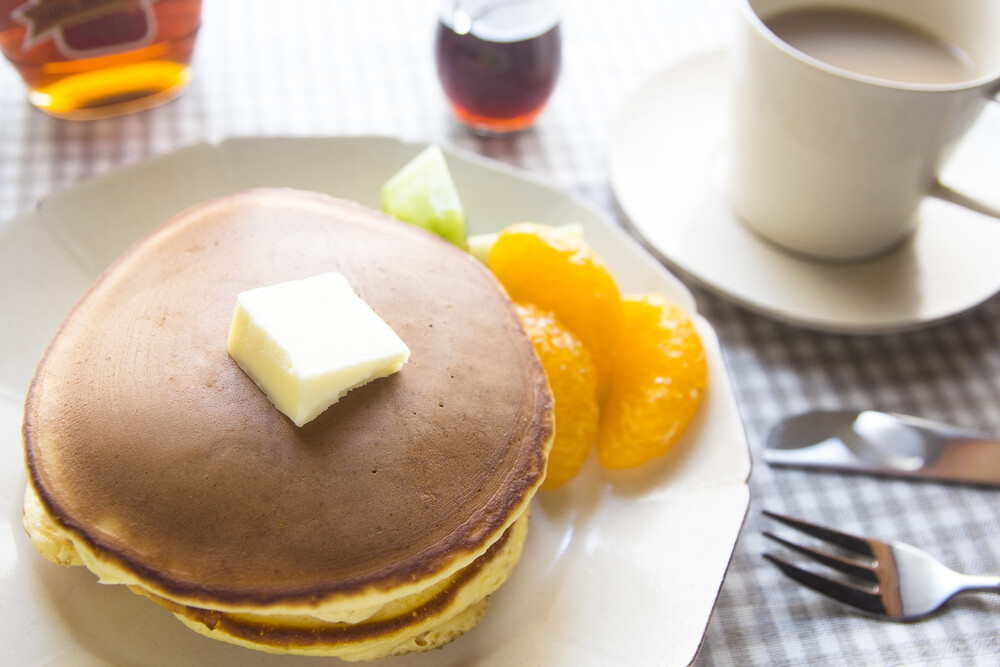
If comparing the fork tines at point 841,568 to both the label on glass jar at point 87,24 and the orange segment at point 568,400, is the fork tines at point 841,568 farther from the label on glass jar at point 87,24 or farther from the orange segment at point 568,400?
the label on glass jar at point 87,24

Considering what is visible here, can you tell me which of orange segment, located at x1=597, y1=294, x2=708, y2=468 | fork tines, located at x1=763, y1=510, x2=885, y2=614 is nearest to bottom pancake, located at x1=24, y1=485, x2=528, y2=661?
orange segment, located at x1=597, y1=294, x2=708, y2=468

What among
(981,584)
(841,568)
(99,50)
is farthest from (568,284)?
(99,50)

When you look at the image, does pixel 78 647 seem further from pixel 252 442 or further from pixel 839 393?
pixel 839 393

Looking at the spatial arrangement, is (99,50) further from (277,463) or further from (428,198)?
(277,463)

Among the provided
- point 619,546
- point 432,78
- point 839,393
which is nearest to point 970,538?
point 839,393

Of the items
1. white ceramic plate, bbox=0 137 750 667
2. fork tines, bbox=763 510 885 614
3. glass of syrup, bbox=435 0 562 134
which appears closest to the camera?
white ceramic plate, bbox=0 137 750 667

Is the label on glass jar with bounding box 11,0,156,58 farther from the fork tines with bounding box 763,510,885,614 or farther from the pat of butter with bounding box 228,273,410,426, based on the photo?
the fork tines with bounding box 763,510,885,614
